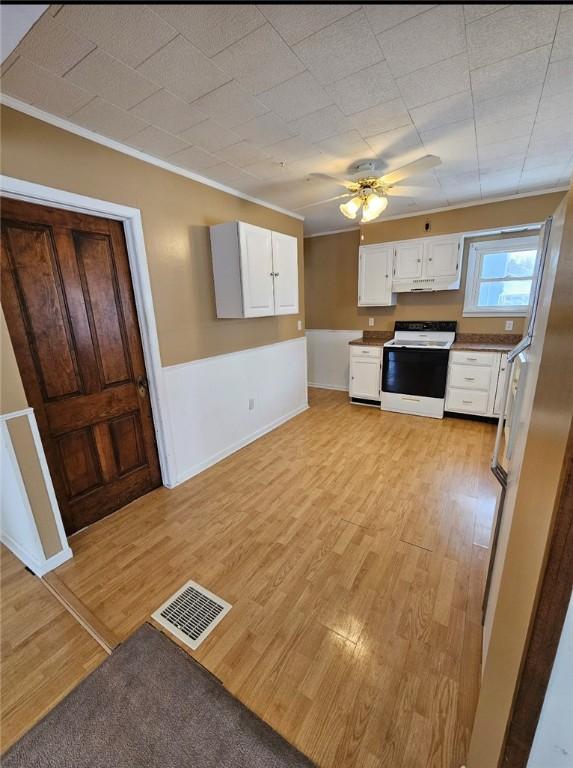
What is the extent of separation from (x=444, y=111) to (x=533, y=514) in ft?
7.34

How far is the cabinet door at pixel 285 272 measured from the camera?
306cm

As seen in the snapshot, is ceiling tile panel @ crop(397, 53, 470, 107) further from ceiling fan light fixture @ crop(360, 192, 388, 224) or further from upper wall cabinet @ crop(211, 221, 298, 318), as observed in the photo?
upper wall cabinet @ crop(211, 221, 298, 318)

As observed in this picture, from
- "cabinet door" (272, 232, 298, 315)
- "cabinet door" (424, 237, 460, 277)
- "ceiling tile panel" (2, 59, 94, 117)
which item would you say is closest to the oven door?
"cabinet door" (424, 237, 460, 277)

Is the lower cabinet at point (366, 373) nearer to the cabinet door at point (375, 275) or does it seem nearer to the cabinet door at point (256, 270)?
the cabinet door at point (375, 275)

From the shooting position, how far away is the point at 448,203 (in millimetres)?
3590

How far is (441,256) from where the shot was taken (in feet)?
12.3

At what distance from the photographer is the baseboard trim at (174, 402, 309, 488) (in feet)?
8.99

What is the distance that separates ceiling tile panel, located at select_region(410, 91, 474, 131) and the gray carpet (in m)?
3.05

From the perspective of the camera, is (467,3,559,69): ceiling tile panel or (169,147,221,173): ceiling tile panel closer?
(467,3,559,69): ceiling tile panel

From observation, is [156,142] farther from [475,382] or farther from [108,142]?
[475,382]

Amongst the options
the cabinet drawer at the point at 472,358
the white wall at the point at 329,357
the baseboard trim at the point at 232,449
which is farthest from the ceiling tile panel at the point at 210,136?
the white wall at the point at 329,357

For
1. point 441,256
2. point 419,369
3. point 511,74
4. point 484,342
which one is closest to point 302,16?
point 511,74

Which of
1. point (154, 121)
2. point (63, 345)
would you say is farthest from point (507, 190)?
point (63, 345)

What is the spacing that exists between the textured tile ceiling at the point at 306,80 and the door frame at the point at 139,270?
16.1 inches
